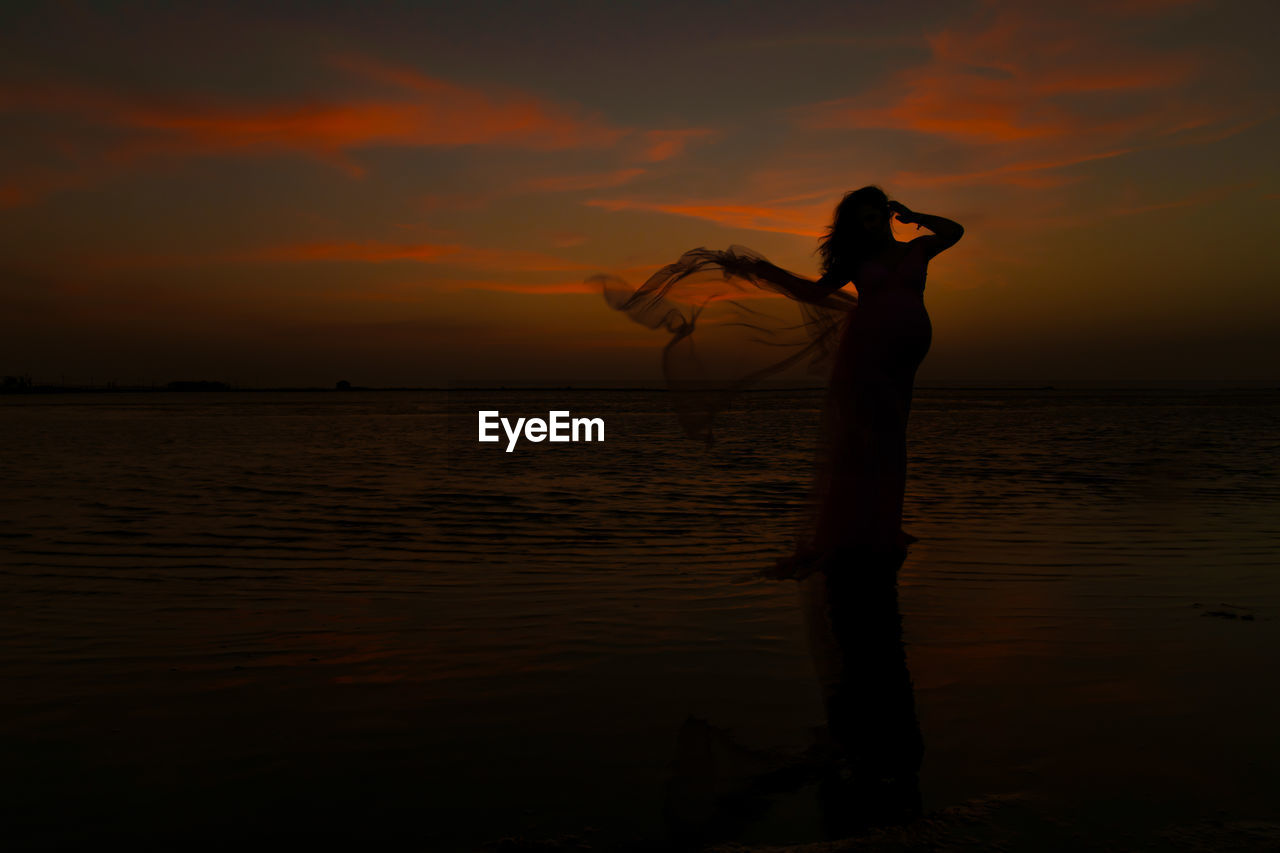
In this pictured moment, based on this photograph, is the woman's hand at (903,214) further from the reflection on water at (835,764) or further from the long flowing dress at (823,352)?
the reflection on water at (835,764)

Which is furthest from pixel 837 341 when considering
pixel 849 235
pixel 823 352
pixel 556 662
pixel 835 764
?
pixel 835 764

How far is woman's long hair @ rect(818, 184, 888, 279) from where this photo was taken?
19.6ft

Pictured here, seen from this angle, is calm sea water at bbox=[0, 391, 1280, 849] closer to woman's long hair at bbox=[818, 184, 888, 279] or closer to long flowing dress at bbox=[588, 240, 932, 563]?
long flowing dress at bbox=[588, 240, 932, 563]

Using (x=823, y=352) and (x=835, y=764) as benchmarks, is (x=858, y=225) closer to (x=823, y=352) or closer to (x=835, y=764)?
(x=823, y=352)

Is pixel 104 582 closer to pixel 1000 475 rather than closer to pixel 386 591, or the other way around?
pixel 386 591

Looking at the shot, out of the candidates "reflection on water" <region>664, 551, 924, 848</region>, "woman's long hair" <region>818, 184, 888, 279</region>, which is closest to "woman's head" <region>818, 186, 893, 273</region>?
"woman's long hair" <region>818, 184, 888, 279</region>

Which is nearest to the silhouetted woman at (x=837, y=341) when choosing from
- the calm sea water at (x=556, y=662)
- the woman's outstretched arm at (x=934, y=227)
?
the woman's outstretched arm at (x=934, y=227)

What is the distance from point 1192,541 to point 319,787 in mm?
9220

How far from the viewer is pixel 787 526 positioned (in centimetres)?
1155

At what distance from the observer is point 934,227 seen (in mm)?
5914

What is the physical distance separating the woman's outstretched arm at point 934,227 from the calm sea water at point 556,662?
2.47 m

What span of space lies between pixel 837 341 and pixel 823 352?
133 mm

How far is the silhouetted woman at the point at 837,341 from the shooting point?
5.97m

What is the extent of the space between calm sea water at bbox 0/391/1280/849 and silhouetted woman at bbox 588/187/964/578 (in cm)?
85
